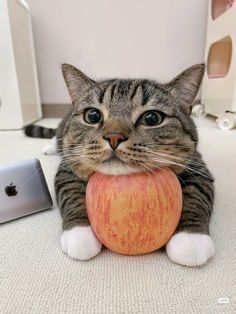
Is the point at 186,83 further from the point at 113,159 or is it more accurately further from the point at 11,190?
the point at 11,190

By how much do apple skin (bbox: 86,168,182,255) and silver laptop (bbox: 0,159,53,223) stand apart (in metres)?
0.32

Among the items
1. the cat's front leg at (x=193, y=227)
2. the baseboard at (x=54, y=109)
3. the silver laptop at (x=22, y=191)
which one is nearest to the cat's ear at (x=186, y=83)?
the cat's front leg at (x=193, y=227)

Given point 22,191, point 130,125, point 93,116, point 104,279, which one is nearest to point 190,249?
point 104,279

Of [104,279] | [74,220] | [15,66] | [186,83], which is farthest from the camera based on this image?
[15,66]

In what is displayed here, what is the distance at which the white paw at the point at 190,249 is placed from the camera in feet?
2.05

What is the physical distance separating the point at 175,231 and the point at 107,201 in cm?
19

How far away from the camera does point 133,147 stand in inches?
25.5

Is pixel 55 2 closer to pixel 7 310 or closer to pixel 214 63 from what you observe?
pixel 214 63

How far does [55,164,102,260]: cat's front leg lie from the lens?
2.17ft

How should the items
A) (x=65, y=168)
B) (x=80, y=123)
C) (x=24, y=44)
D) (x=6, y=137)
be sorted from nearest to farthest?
(x=80, y=123) → (x=65, y=168) → (x=6, y=137) → (x=24, y=44)

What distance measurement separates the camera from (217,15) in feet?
8.61

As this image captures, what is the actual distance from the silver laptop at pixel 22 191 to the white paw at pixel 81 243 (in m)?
0.26

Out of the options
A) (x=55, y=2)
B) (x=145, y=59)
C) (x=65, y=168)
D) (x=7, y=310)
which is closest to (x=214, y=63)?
(x=145, y=59)

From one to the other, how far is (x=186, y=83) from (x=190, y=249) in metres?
0.47
